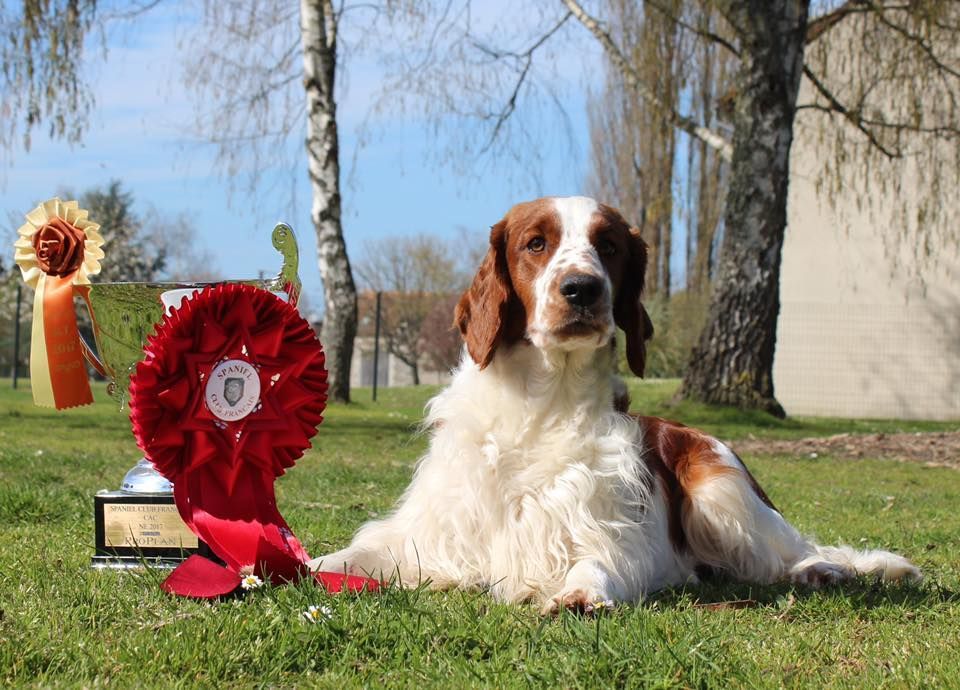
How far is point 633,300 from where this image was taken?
134 inches

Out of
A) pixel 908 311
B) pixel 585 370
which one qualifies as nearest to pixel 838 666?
pixel 585 370

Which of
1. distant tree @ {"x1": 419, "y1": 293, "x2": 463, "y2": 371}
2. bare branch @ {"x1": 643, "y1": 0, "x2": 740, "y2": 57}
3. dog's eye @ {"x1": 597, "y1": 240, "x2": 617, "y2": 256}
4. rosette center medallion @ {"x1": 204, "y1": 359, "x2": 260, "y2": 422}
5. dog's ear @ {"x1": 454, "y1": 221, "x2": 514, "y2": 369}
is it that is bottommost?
distant tree @ {"x1": 419, "y1": 293, "x2": 463, "y2": 371}

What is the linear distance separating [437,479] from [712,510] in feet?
3.21

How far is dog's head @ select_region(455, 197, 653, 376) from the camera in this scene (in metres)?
2.98

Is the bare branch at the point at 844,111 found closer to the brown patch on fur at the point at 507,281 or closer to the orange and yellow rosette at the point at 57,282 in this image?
the brown patch on fur at the point at 507,281

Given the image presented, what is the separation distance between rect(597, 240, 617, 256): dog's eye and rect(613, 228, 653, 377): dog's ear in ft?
0.53

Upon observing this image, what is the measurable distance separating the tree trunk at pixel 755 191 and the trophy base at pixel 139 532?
8143mm

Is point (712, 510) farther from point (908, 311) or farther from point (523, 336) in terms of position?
point (908, 311)

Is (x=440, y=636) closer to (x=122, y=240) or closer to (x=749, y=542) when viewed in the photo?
(x=749, y=542)

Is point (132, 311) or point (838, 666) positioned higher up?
point (132, 311)

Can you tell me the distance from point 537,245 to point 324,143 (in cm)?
940

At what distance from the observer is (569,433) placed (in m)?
3.13

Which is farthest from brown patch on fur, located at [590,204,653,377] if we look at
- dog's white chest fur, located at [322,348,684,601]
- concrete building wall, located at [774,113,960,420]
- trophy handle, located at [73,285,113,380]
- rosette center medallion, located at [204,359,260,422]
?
concrete building wall, located at [774,113,960,420]

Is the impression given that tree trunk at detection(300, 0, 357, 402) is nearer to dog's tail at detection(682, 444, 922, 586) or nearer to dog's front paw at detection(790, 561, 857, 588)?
dog's tail at detection(682, 444, 922, 586)
